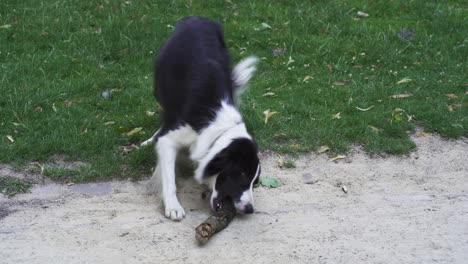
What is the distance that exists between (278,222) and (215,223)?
0.51 meters

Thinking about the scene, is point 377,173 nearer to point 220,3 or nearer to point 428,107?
point 428,107

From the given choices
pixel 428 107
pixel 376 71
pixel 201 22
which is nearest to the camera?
pixel 201 22

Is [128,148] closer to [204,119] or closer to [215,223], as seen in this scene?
[204,119]

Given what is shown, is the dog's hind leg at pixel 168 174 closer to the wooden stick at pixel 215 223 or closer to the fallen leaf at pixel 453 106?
the wooden stick at pixel 215 223

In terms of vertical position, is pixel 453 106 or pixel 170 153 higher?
pixel 170 153

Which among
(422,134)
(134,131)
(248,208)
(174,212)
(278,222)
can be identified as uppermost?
(248,208)

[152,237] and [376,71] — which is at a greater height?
[152,237]

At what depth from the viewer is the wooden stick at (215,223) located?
4027mm

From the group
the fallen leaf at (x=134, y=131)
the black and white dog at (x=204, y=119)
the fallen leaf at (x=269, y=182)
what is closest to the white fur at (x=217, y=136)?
the black and white dog at (x=204, y=119)

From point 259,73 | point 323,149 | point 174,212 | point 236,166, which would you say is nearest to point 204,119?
point 236,166

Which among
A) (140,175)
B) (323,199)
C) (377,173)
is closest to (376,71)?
(377,173)

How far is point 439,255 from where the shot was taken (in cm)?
409

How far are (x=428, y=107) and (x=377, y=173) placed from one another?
1.39m

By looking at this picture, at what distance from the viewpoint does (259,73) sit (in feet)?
22.8
